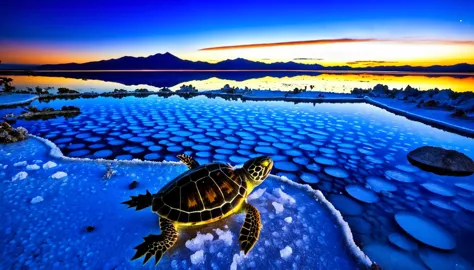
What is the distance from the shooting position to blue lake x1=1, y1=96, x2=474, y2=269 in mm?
3605

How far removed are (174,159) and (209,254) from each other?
153 inches

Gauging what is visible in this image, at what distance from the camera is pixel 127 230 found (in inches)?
121

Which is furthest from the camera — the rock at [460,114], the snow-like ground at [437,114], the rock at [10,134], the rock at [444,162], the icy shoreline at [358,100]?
the rock at [460,114]

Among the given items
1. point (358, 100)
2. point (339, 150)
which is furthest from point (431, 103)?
point (339, 150)

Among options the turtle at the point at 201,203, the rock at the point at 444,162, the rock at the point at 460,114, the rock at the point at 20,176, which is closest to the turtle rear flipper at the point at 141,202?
the turtle at the point at 201,203

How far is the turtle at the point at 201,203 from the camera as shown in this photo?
2621 mm

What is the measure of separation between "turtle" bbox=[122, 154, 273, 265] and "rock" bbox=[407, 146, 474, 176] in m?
5.10

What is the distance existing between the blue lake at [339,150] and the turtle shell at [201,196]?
1.93m

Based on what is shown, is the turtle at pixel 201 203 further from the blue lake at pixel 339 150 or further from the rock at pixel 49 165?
the rock at pixel 49 165

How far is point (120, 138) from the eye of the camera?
8023 mm

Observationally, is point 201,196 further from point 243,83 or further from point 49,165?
point 243,83

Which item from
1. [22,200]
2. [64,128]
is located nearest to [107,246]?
[22,200]

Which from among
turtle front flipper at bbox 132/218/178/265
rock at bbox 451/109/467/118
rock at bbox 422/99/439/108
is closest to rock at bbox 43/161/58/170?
turtle front flipper at bbox 132/218/178/265

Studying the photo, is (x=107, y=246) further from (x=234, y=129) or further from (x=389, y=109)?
(x=389, y=109)
